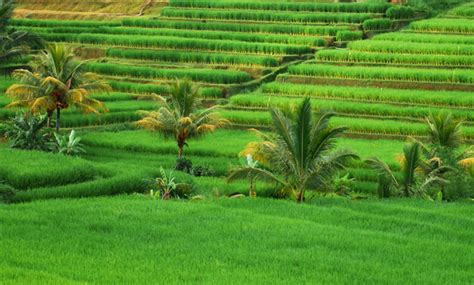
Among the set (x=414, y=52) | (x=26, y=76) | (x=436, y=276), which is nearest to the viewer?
(x=436, y=276)

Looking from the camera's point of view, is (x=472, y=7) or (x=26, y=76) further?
(x=472, y=7)

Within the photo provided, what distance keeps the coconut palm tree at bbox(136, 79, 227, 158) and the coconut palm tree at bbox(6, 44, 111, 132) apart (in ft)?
8.33

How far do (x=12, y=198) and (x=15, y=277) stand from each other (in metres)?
6.33

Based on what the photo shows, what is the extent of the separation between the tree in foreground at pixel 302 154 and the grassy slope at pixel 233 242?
475 mm

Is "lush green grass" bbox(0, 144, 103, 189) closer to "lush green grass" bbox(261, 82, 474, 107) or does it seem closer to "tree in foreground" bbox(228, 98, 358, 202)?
"tree in foreground" bbox(228, 98, 358, 202)

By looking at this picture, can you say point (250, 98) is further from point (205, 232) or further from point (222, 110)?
point (205, 232)

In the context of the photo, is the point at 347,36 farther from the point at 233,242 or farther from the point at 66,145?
the point at 233,242

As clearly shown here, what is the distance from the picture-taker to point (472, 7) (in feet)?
122

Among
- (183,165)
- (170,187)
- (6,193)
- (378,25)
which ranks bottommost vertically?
(183,165)

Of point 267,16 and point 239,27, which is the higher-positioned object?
point 267,16

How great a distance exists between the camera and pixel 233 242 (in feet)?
46.8

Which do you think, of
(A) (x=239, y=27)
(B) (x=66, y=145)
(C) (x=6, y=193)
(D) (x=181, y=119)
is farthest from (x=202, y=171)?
(A) (x=239, y=27)

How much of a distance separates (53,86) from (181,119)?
378 centimetres

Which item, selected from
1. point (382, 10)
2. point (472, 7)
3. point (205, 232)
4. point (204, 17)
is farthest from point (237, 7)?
point (205, 232)
